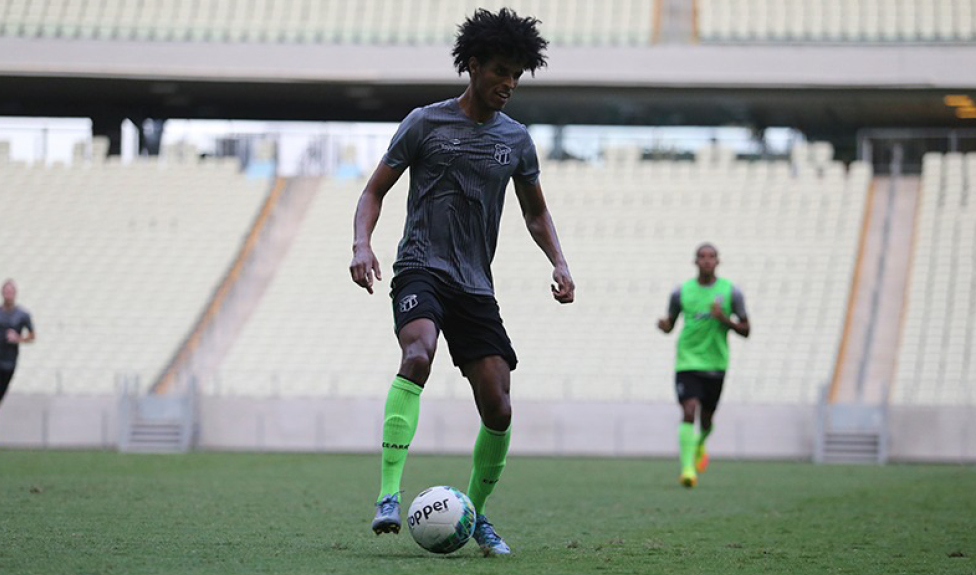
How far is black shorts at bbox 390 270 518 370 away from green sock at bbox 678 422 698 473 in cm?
663

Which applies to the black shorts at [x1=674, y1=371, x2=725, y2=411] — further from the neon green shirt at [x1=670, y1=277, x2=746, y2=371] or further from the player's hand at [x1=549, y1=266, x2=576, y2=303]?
the player's hand at [x1=549, y1=266, x2=576, y2=303]

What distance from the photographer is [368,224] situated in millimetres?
6477

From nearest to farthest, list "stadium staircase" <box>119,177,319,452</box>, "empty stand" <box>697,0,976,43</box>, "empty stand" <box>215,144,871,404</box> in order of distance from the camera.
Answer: "stadium staircase" <box>119,177,319,452</box> < "empty stand" <box>215,144,871,404</box> < "empty stand" <box>697,0,976,43</box>

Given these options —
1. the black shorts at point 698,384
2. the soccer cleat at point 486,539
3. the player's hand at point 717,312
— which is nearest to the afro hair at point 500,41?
the soccer cleat at point 486,539

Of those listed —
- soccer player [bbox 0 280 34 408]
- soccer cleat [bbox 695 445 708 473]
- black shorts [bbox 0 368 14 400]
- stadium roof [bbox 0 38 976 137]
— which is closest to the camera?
soccer cleat [bbox 695 445 708 473]

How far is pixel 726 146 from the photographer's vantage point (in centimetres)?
2848

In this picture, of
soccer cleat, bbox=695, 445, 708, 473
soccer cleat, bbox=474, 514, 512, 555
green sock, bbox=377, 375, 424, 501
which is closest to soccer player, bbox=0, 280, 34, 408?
soccer cleat, bbox=695, 445, 708, 473

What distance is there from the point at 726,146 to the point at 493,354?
22.5m

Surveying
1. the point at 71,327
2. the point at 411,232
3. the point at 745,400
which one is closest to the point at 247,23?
the point at 71,327

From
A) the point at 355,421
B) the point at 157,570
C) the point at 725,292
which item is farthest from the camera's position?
the point at 355,421

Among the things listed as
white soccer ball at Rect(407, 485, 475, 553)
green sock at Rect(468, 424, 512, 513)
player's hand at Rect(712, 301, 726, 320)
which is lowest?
white soccer ball at Rect(407, 485, 475, 553)

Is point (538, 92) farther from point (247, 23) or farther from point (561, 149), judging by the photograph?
point (247, 23)

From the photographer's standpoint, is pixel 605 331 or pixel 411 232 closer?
pixel 411 232

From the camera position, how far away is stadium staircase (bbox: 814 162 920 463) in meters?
20.8
